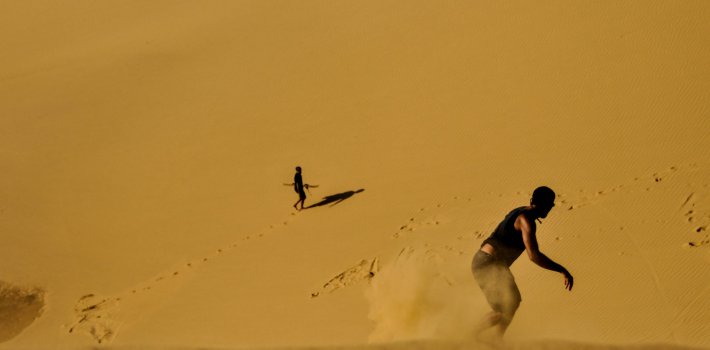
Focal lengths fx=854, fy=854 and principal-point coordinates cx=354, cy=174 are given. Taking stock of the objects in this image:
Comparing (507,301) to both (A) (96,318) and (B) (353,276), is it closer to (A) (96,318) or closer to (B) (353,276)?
(B) (353,276)

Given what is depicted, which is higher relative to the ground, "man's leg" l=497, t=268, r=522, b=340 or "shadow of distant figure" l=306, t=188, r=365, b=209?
"shadow of distant figure" l=306, t=188, r=365, b=209

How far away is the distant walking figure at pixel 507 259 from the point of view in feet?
19.8

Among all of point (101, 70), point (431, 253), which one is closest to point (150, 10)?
point (101, 70)

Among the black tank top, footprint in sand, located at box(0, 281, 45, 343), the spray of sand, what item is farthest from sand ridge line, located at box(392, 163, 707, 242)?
footprint in sand, located at box(0, 281, 45, 343)

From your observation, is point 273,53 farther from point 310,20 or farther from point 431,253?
point 431,253

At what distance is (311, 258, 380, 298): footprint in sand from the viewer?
33.8 feet

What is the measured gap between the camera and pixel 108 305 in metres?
11.3

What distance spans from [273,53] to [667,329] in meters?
13.7

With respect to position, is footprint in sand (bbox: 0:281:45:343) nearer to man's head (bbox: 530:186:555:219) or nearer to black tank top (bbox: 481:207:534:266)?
black tank top (bbox: 481:207:534:266)

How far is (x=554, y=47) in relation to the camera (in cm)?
1675

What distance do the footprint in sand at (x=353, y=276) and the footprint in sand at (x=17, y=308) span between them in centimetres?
385

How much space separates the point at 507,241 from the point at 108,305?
22.3 feet

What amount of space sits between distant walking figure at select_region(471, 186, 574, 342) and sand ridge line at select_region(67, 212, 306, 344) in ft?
18.4

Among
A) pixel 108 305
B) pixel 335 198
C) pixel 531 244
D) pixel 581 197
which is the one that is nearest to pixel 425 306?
pixel 531 244
